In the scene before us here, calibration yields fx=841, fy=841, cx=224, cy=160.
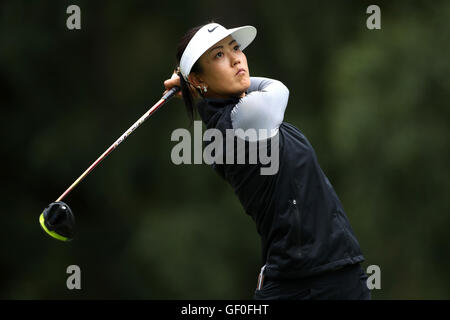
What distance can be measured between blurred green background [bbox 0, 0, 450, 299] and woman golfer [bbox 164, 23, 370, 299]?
3.82 meters

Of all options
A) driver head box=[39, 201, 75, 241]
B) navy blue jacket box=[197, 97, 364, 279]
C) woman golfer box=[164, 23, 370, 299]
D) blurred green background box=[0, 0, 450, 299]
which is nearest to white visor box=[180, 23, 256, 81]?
woman golfer box=[164, 23, 370, 299]

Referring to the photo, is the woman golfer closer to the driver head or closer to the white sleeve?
the white sleeve

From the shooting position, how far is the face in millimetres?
2977

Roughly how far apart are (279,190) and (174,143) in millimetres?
4758

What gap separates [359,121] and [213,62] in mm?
3872

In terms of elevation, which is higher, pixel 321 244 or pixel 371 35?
pixel 371 35

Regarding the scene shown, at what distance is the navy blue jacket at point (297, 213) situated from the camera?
286 centimetres

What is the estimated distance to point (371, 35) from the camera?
6.97 meters

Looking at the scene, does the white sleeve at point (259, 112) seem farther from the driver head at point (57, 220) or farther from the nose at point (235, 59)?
the driver head at point (57, 220)

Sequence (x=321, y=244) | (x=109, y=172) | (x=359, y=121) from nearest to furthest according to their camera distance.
Result: (x=321, y=244)
(x=359, y=121)
(x=109, y=172)

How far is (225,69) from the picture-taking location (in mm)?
2975

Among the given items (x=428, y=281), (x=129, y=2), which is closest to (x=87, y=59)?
(x=129, y=2)

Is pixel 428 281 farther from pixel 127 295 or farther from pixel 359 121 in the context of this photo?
pixel 127 295

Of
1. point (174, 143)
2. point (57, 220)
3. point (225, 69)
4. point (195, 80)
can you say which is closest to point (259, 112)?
point (225, 69)
